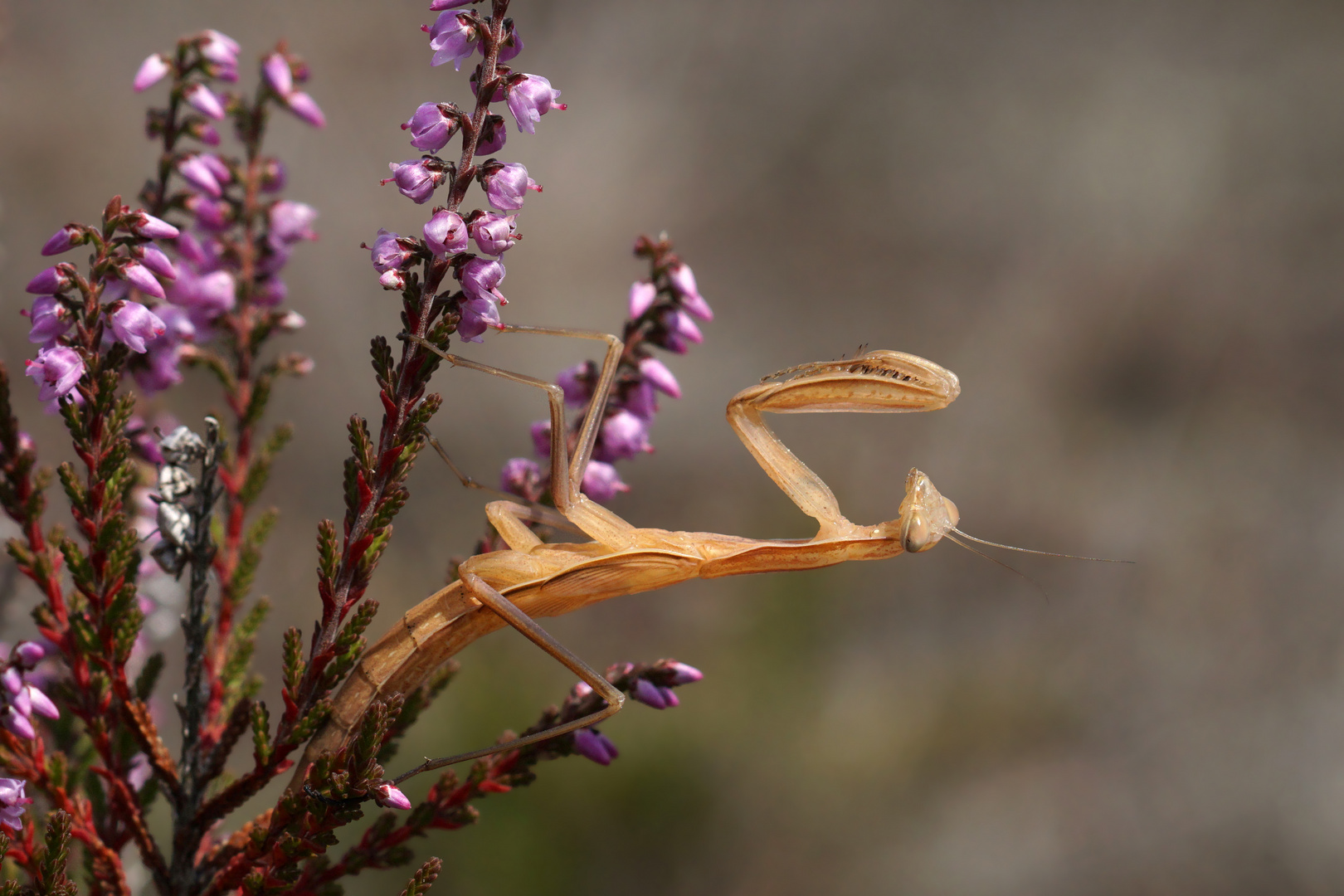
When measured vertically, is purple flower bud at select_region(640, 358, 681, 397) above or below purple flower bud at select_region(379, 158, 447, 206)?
above

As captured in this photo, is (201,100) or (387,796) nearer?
(387,796)

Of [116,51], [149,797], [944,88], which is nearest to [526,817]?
[149,797]

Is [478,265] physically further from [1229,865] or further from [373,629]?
[1229,865]

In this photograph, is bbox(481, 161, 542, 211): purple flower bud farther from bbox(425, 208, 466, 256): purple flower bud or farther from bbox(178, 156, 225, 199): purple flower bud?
bbox(178, 156, 225, 199): purple flower bud

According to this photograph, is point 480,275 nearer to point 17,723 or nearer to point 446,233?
point 446,233

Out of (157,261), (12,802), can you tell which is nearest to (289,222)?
(157,261)

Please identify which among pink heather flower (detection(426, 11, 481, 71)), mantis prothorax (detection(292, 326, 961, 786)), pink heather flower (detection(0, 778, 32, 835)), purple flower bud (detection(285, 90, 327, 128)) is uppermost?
purple flower bud (detection(285, 90, 327, 128))

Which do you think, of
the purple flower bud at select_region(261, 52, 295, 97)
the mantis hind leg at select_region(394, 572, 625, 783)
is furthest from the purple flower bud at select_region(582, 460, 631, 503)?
the purple flower bud at select_region(261, 52, 295, 97)
